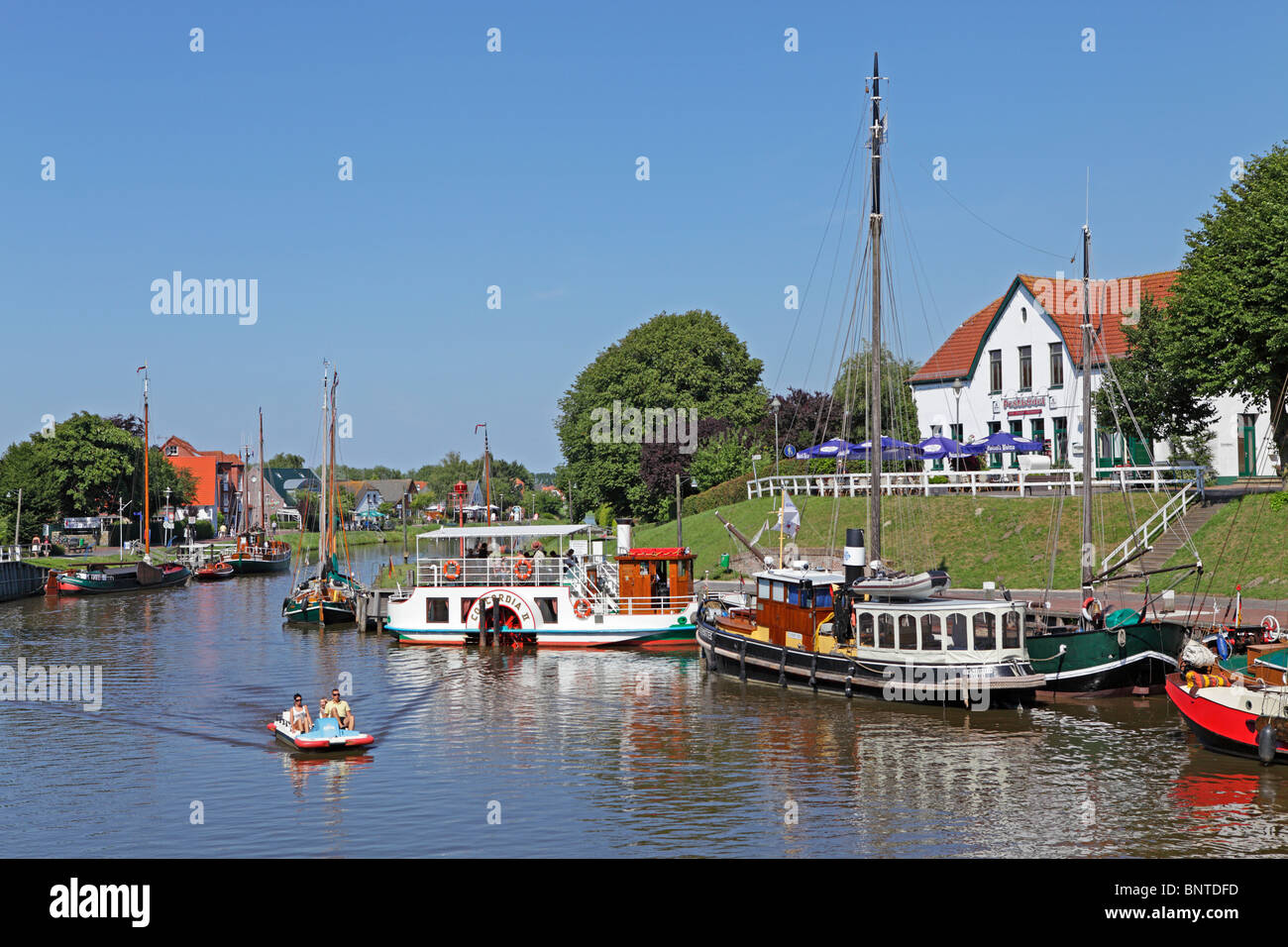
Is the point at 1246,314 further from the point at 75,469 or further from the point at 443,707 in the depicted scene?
the point at 75,469

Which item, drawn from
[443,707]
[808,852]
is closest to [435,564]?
[443,707]

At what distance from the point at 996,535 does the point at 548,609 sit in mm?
21523

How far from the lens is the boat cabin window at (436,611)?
165 feet

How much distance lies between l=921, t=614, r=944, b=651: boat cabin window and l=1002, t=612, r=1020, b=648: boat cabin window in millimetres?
1739

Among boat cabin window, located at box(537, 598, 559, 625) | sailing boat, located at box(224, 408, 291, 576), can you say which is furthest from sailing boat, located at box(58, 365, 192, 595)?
boat cabin window, located at box(537, 598, 559, 625)

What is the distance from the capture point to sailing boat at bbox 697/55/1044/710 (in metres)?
32.5

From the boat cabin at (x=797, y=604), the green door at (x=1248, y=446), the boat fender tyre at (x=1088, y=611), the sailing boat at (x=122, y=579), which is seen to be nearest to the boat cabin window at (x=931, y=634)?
the boat cabin at (x=797, y=604)

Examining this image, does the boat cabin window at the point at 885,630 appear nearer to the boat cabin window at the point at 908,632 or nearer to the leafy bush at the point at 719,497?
the boat cabin window at the point at 908,632

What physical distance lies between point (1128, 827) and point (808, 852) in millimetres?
6304

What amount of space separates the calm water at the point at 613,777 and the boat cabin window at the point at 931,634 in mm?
1879

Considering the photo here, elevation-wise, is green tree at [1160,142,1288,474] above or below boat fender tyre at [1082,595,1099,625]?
above

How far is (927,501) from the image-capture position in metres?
60.3

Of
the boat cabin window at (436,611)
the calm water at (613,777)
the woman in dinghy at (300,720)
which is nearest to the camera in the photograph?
the calm water at (613,777)

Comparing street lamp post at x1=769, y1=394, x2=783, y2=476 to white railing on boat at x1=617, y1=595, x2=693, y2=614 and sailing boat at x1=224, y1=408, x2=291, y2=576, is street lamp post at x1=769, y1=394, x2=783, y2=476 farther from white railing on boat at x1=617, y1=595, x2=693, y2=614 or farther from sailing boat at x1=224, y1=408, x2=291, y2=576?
sailing boat at x1=224, y1=408, x2=291, y2=576
